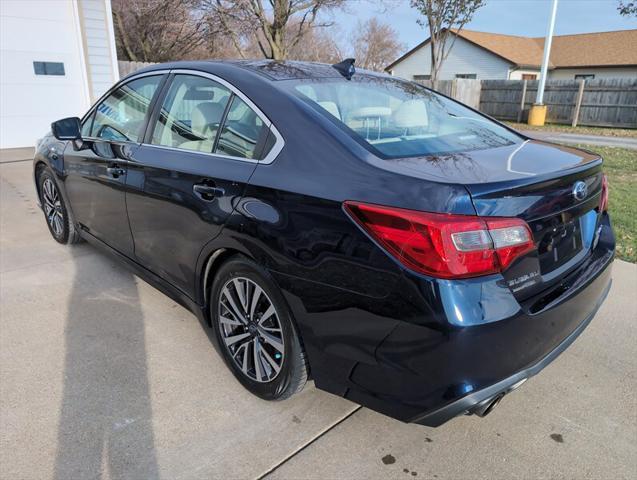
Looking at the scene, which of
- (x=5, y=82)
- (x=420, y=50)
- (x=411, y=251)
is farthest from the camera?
(x=420, y=50)

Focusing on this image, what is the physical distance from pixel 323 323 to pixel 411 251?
1.67ft

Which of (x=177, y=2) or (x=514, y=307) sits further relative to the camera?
(x=177, y=2)

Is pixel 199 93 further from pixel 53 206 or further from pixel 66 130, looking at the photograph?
pixel 53 206

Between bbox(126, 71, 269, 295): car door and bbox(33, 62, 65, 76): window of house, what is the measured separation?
Result: 31.4ft

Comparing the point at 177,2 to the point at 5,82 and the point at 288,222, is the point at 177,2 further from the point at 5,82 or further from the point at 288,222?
the point at 288,222

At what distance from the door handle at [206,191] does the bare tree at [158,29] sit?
13.5 metres

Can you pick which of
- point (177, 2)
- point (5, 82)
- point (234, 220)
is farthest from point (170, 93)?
point (177, 2)

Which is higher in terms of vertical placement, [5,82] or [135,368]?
[5,82]

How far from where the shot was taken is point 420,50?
34.7 m

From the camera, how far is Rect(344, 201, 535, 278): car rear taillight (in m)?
1.67

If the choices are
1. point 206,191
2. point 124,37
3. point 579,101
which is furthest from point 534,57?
point 206,191

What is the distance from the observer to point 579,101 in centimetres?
2062

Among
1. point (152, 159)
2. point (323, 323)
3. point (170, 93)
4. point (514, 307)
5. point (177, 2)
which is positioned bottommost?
point (323, 323)

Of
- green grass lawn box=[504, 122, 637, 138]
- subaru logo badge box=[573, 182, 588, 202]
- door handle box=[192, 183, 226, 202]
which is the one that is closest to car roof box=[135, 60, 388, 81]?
door handle box=[192, 183, 226, 202]
